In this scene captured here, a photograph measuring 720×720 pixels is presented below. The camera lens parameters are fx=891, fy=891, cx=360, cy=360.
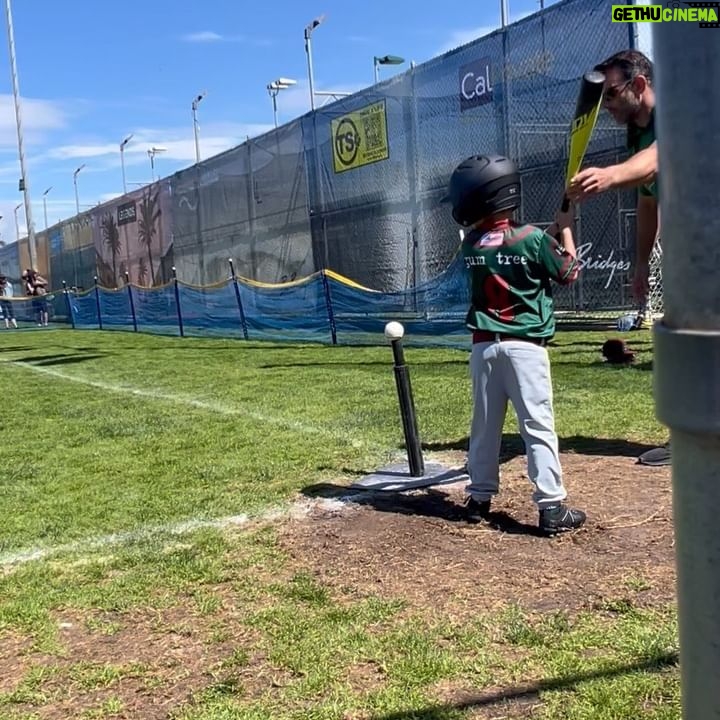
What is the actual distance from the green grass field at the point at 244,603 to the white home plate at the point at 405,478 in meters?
0.18

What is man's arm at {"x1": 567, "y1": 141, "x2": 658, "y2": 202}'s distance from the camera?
2.71 metres

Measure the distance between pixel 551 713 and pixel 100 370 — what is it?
37.4 ft

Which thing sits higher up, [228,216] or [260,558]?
[228,216]

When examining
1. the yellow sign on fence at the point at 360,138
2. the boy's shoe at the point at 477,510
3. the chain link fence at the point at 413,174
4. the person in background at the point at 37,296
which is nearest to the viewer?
the boy's shoe at the point at 477,510

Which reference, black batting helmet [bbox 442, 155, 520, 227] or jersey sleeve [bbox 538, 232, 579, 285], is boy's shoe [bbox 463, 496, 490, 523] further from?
black batting helmet [bbox 442, 155, 520, 227]

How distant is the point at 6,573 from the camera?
13.0 ft

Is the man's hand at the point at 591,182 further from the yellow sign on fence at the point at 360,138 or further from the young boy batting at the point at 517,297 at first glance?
the yellow sign on fence at the point at 360,138

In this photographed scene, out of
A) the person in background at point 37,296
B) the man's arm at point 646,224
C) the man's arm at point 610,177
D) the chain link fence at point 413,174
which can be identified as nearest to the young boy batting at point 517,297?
the man's arm at point 610,177

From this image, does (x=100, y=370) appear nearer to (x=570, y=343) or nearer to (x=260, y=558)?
(x=570, y=343)

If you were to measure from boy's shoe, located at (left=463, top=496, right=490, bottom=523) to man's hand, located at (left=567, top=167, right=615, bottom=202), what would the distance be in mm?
1829

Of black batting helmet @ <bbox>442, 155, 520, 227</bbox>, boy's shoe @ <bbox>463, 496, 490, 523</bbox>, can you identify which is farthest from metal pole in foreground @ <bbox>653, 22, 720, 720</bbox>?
boy's shoe @ <bbox>463, 496, 490, 523</bbox>

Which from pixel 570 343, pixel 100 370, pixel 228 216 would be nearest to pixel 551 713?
pixel 570 343

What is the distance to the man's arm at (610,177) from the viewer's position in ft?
8.88

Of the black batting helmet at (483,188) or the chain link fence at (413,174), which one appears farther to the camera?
the chain link fence at (413,174)
